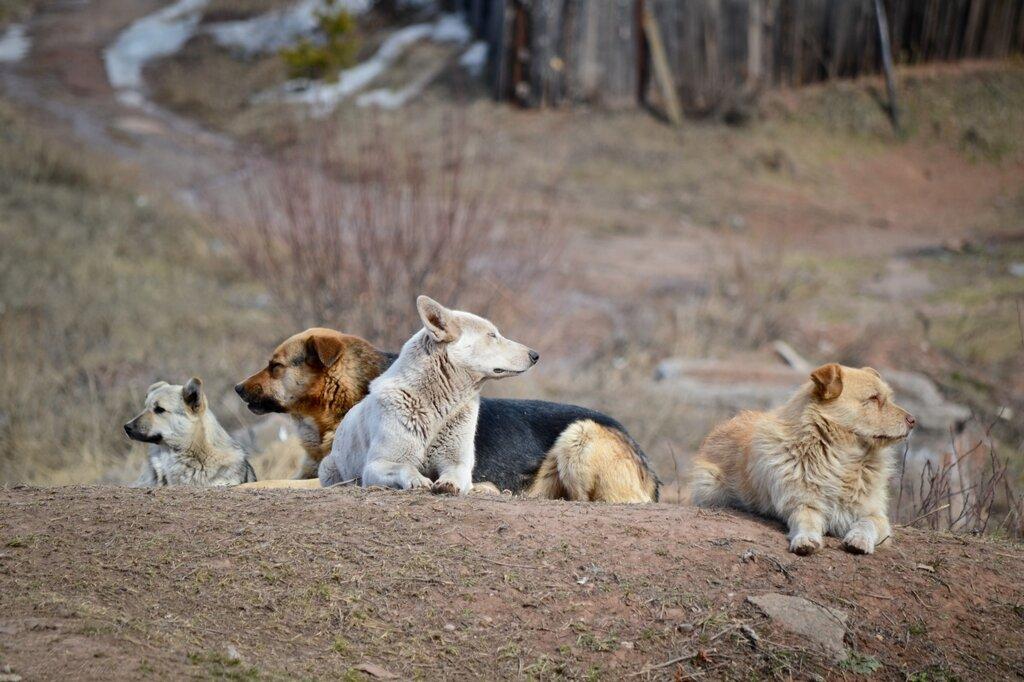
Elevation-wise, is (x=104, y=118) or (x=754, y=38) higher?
(x=754, y=38)

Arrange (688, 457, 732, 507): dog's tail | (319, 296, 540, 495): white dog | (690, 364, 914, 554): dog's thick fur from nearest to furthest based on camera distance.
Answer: (690, 364, 914, 554): dog's thick fur
(319, 296, 540, 495): white dog
(688, 457, 732, 507): dog's tail

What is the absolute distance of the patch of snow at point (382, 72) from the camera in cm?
2873

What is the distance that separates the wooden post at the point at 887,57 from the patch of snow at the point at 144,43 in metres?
20.0

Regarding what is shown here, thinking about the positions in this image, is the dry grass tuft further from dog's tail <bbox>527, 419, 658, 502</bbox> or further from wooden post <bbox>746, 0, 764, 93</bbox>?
wooden post <bbox>746, 0, 764, 93</bbox>

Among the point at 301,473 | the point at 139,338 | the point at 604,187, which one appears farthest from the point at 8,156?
the point at 301,473

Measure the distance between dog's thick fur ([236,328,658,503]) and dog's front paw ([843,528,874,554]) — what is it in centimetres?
169

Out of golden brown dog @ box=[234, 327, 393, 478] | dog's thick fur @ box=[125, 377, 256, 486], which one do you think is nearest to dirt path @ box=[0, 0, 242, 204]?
dog's thick fur @ box=[125, 377, 256, 486]

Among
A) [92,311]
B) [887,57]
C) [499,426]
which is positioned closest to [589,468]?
[499,426]

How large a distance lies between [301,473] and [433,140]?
18772 millimetres

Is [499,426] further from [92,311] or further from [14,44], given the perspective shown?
[14,44]

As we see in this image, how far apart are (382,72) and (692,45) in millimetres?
8939

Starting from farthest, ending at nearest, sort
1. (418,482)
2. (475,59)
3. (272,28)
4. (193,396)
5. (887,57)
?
(272,28), (475,59), (887,57), (193,396), (418,482)

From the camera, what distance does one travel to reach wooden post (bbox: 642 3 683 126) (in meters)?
27.4

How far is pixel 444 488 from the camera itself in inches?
241
